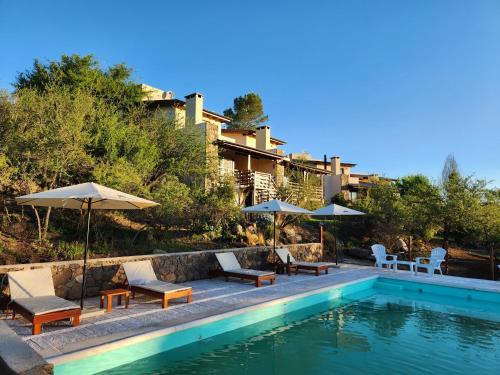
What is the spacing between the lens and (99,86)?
19422 millimetres

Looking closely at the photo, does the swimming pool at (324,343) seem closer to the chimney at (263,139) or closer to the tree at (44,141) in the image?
the tree at (44,141)

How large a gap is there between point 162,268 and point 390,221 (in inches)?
591

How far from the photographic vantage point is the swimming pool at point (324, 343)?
5.35 metres

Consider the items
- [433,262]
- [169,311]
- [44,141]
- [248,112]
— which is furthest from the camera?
[248,112]

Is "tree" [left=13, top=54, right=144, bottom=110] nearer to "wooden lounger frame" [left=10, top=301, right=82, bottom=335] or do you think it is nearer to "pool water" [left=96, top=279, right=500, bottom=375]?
"wooden lounger frame" [left=10, top=301, right=82, bottom=335]

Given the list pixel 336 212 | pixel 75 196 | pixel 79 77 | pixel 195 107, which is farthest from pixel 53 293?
pixel 195 107

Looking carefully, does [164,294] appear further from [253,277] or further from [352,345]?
[352,345]

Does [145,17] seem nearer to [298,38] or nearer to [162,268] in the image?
[298,38]

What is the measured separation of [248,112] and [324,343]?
1638 inches

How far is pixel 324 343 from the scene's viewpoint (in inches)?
256

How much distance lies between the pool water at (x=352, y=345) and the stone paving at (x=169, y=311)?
1.74 ft

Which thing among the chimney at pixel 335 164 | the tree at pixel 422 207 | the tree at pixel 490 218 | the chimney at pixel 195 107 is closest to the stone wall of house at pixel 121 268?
the tree at pixel 422 207

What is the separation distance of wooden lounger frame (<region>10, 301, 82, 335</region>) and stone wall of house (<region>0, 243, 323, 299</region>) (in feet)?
4.43

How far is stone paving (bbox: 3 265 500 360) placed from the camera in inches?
207
